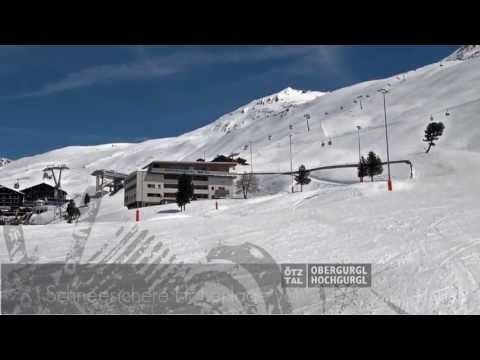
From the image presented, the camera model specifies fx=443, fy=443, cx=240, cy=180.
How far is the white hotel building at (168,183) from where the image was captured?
98188 millimetres

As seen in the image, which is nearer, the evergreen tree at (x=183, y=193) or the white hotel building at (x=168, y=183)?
the evergreen tree at (x=183, y=193)

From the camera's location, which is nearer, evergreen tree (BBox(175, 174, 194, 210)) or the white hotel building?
evergreen tree (BBox(175, 174, 194, 210))

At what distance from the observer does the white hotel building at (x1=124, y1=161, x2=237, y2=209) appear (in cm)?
9819

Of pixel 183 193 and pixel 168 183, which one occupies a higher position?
pixel 168 183

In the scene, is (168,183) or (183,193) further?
(168,183)

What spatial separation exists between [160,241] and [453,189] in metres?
19.9

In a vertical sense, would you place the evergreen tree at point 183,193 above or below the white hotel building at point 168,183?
below

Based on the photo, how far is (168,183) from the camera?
334ft

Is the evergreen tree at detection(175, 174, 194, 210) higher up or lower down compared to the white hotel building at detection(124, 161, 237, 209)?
lower down
